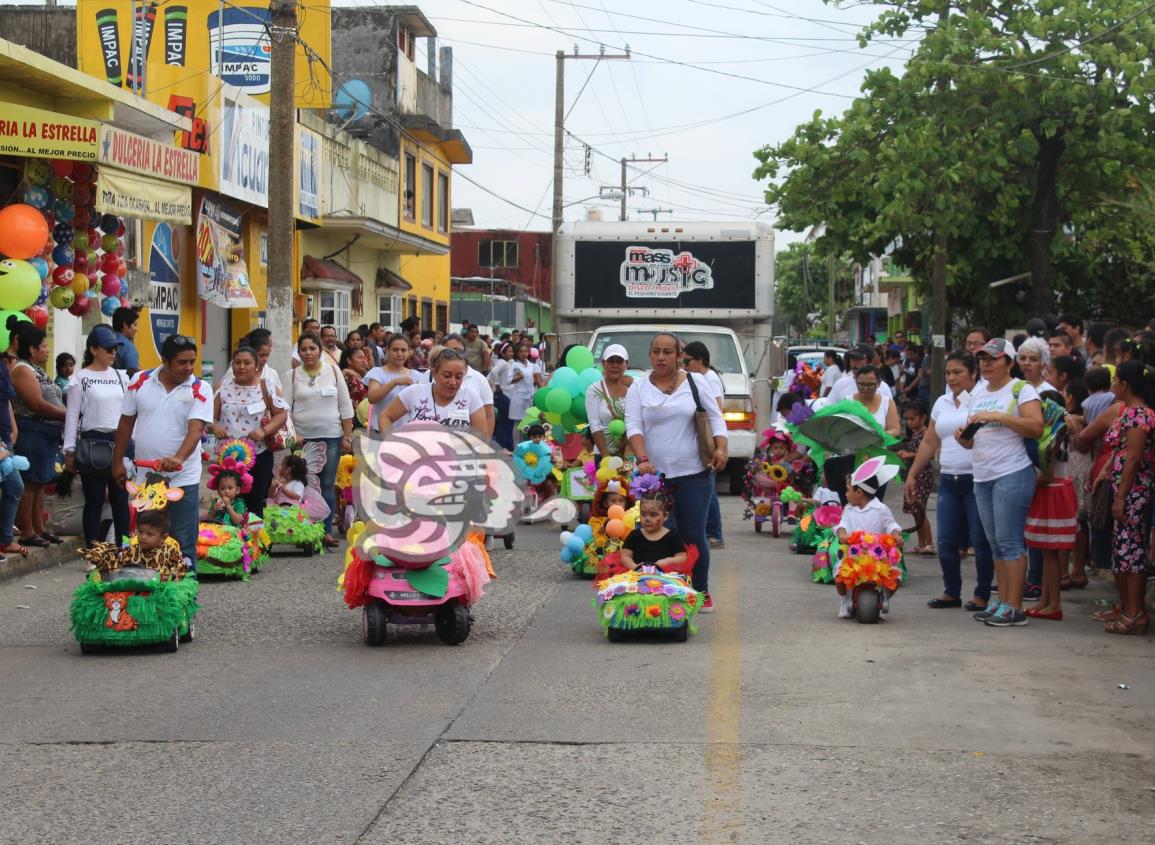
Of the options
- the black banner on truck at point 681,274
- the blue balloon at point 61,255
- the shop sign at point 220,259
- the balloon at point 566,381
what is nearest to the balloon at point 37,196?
the blue balloon at point 61,255

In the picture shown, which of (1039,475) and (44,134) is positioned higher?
(44,134)

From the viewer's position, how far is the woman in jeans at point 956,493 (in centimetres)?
1034

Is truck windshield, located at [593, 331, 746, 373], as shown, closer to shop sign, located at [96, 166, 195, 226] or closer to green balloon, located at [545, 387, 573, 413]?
green balloon, located at [545, 387, 573, 413]

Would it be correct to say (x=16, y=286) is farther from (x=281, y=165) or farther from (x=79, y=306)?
(x=281, y=165)

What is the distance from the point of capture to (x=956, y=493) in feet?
34.4

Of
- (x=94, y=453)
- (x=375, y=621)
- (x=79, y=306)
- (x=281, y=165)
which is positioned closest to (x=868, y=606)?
(x=375, y=621)

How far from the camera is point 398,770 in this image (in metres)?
6.14

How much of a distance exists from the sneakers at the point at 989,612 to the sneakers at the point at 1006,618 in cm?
2

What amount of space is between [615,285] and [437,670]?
39.6 ft

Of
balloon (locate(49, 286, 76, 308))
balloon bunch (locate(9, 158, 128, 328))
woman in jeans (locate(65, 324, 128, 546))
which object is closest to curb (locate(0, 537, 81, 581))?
woman in jeans (locate(65, 324, 128, 546))

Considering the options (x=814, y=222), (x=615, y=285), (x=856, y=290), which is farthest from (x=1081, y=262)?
(x=856, y=290)

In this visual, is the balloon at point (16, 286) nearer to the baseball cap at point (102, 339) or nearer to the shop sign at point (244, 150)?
the baseball cap at point (102, 339)

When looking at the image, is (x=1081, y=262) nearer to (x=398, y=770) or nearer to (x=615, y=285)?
(x=615, y=285)

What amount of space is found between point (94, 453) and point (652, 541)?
16.1 feet
